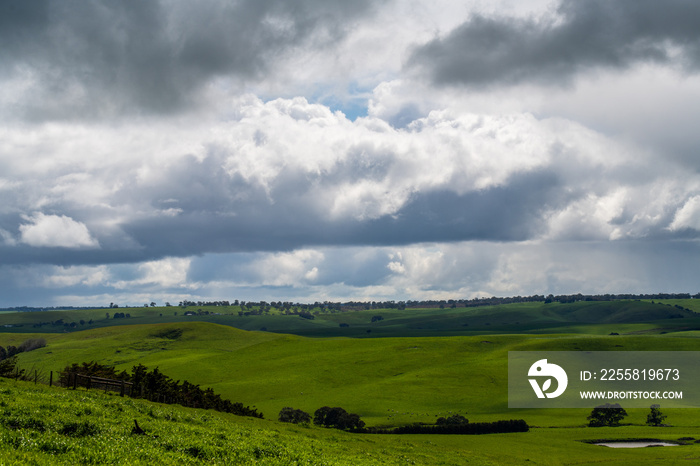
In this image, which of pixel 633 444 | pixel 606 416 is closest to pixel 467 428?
pixel 633 444

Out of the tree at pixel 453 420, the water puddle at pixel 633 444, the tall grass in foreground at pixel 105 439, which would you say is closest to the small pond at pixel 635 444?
the water puddle at pixel 633 444

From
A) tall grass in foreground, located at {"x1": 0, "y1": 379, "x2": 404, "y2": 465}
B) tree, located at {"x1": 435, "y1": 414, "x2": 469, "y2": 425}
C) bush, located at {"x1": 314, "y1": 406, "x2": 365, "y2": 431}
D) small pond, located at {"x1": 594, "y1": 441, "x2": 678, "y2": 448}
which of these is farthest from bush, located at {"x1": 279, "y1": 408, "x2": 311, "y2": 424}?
tall grass in foreground, located at {"x1": 0, "y1": 379, "x2": 404, "y2": 465}

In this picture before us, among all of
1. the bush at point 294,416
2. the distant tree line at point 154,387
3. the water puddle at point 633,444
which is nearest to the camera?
the distant tree line at point 154,387

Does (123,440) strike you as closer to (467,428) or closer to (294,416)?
(467,428)

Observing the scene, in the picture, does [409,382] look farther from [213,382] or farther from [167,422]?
[167,422]

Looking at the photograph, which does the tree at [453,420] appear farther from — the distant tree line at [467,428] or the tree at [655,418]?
the tree at [655,418]

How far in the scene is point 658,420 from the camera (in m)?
121

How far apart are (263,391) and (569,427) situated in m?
97.5

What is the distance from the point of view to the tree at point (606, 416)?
121794 millimetres

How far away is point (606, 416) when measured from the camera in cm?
12444

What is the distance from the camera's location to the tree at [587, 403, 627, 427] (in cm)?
12179

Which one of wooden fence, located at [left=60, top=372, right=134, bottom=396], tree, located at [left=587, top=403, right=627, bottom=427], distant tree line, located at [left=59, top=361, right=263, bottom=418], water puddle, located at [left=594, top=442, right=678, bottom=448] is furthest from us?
tree, located at [left=587, top=403, right=627, bottom=427]

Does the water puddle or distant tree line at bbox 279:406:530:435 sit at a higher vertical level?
the water puddle

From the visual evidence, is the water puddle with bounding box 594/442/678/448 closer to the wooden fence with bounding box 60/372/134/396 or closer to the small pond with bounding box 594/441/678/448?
the small pond with bounding box 594/441/678/448
